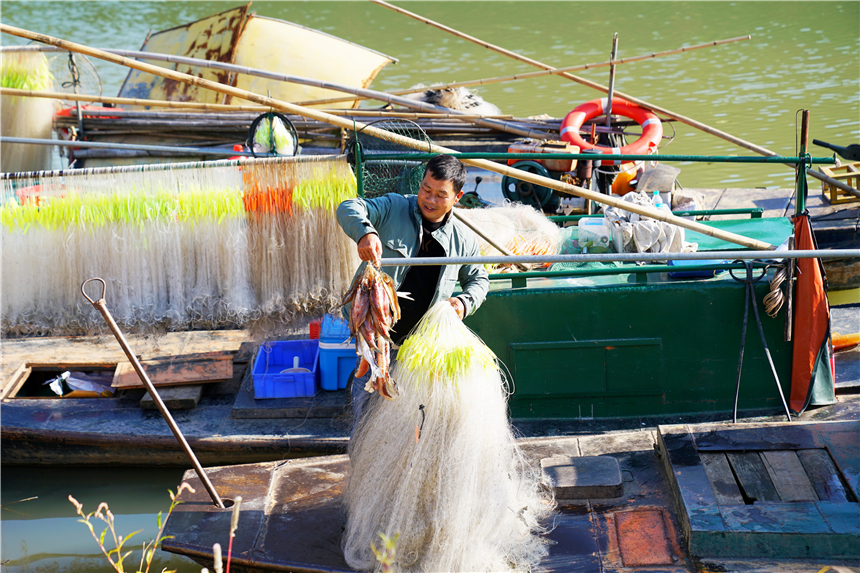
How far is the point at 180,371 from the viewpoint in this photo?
5.35m

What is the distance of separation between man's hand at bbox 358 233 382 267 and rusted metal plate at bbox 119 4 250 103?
25.9 ft

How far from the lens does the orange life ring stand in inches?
292

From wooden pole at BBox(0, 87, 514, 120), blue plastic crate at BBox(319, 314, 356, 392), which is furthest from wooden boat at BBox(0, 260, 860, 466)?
wooden pole at BBox(0, 87, 514, 120)

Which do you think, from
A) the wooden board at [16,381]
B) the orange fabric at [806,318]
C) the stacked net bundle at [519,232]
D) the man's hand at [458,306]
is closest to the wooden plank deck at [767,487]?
the orange fabric at [806,318]

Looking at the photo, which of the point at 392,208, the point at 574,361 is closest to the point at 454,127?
the point at 574,361

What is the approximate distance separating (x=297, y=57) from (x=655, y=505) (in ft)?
30.1

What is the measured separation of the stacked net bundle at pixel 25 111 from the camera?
6.59 m

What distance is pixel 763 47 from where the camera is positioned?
641 inches

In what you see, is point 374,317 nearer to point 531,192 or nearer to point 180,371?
point 180,371

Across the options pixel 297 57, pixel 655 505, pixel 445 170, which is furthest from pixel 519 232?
pixel 297 57

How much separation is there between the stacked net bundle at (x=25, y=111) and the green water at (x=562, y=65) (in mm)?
3477

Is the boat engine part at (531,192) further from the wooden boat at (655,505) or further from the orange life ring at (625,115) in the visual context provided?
the wooden boat at (655,505)

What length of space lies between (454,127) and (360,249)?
18.2 feet

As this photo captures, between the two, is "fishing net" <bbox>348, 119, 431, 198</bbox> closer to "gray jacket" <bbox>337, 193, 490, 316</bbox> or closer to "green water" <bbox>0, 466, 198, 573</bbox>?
"gray jacket" <bbox>337, 193, 490, 316</bbox>
